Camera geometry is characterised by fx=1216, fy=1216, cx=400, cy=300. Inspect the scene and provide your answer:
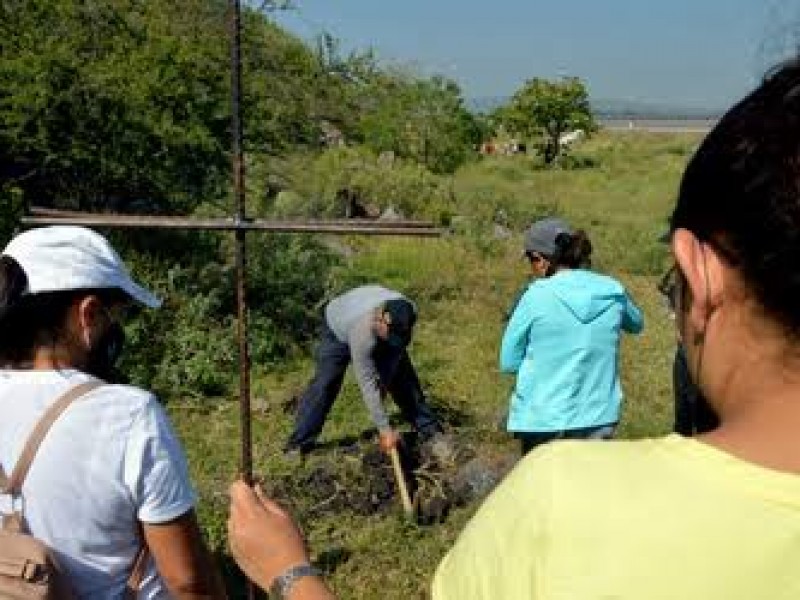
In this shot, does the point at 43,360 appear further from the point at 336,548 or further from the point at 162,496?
the point at 336,548

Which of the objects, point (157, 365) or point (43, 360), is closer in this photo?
point (43, 360)

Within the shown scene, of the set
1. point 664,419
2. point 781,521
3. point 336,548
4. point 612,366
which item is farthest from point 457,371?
point 781,521

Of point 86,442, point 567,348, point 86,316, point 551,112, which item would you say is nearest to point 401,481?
point 567,348

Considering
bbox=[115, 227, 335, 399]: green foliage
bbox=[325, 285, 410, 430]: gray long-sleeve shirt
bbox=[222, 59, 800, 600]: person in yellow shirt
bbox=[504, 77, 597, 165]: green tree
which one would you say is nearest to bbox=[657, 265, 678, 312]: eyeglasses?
bbox=[222, 59, 800, 600]: person in yellow shirt

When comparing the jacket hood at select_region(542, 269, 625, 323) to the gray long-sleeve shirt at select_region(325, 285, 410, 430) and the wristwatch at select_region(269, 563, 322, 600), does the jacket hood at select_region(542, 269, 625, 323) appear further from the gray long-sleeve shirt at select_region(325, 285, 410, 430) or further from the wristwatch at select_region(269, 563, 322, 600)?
the wristwatch at select_region(269, 563, 322, 600)

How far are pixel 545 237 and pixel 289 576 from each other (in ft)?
10.7

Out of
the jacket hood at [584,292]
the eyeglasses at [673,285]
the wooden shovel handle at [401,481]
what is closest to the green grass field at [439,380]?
the wooden shovel handle at [401,481]

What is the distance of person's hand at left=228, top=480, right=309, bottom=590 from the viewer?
1581 millimetres

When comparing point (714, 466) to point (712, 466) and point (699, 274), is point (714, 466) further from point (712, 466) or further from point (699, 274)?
point (699, 274)

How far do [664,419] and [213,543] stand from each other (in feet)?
11.3

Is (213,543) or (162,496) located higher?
(162,496)

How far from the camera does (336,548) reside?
5605 mm

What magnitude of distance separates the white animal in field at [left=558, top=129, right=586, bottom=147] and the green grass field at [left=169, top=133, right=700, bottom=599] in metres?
16.8

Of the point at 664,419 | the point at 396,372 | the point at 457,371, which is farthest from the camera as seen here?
the point at 457,371
